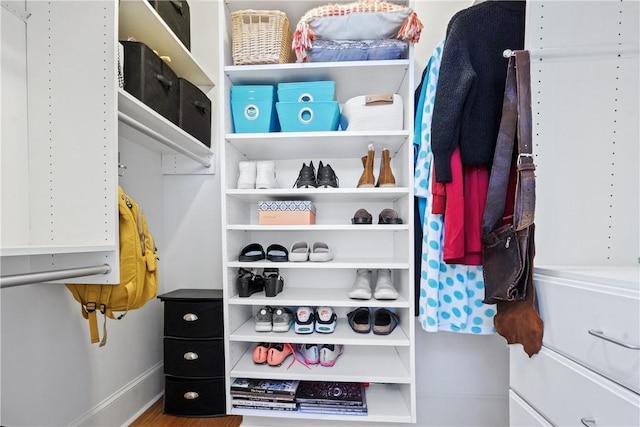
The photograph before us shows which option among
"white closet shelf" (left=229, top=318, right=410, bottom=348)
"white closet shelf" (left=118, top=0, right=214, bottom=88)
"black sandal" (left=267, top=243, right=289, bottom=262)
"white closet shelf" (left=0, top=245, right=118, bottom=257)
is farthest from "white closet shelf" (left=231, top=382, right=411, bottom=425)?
"white closet shelf" (left=118, top=0, right=214, bottom=88)

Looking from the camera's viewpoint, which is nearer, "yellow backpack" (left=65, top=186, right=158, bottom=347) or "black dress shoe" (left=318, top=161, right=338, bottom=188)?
"yellow backpack" (left=65, top=186, right=158, bottom=347)

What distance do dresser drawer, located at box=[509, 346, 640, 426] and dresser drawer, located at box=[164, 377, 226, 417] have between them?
123 cm

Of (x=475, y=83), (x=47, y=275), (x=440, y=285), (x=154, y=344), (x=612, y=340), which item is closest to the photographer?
(x=612, y=340)

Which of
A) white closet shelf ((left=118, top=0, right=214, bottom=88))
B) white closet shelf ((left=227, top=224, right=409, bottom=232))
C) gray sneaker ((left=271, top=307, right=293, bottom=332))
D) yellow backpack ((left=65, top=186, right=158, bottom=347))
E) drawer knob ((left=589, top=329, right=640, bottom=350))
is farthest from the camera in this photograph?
gray sneaker ((left=271, top=307, right=293, bottom=332))

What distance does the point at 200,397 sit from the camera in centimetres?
137

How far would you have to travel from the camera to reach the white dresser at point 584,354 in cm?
59

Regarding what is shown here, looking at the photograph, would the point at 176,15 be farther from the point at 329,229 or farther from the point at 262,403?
the point at 262,403

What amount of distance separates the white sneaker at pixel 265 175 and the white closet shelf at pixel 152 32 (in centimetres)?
63

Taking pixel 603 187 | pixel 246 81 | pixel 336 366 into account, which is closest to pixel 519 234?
pixel 603 187

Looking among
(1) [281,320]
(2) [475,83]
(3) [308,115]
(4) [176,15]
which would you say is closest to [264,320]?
(1) [281,320]

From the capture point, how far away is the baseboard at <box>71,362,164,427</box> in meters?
1.20

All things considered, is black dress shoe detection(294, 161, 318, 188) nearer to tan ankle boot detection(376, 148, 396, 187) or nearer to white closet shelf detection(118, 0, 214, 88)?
tan ankle boot detection(376, 148, 396, 187)

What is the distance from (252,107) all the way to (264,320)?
3.13 feet

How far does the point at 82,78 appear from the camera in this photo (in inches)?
34.8
